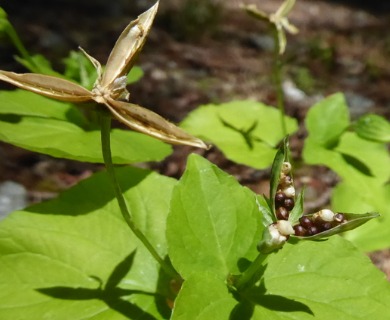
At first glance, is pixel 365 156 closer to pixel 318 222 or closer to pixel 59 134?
pixel 59 134

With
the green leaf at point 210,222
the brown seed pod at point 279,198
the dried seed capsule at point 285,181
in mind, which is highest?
the green leaf at point 210,222

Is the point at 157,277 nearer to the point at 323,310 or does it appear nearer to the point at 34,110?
the point at 323,310

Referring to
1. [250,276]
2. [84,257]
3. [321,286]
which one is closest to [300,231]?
[250,276]

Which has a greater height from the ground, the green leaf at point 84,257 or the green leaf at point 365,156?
the green leaf at point 365,156

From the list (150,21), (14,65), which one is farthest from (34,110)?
(14,65)

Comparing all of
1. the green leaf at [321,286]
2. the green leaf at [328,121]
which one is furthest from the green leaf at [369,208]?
the green leaf at [321,286]

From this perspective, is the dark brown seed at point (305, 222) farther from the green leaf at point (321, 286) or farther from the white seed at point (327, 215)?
the green leaf at point (321, 286)
